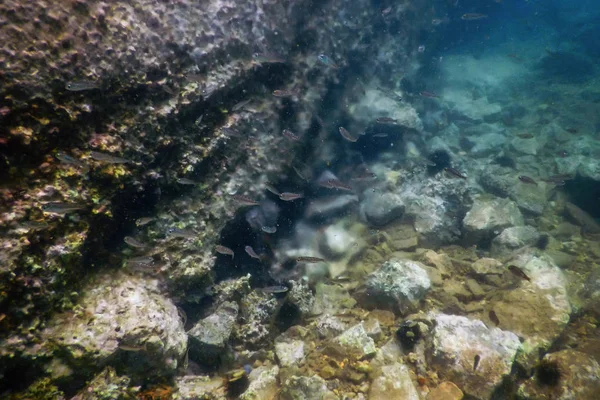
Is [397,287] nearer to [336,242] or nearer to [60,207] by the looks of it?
[336,242]

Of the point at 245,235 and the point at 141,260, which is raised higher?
the point at 141,260

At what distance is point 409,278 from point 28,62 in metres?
6.89


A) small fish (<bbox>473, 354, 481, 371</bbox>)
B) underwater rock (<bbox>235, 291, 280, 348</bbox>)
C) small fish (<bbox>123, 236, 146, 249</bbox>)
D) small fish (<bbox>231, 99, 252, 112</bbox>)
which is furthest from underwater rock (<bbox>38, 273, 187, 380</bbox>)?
small fish (<bbox>473, 354, 481, 371</bbox>)

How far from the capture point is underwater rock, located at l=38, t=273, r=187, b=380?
353cm

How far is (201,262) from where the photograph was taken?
5383mm

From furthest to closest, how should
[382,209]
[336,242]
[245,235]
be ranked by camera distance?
1. [382,209]
2. [336,242]
3. [245,235]

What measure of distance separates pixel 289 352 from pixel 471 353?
9.70ft

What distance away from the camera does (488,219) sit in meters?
8.51

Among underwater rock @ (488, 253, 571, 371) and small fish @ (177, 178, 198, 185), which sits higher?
small fish @ (177, 178, 198, 185)

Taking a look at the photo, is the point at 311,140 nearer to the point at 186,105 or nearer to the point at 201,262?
the point at 186,105

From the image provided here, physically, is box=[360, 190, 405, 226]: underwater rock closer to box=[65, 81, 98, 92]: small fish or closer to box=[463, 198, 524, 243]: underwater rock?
box=[463, 198, 524, 243]: underwater rock

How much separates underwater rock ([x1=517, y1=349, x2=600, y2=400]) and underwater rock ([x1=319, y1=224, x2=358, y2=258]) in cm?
441

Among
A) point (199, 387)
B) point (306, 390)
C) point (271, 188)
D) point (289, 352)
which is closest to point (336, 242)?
point (271, 188)

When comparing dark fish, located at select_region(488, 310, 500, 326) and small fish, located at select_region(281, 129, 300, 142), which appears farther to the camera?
small fish, located at select_region(281, 129, 300, 142)
